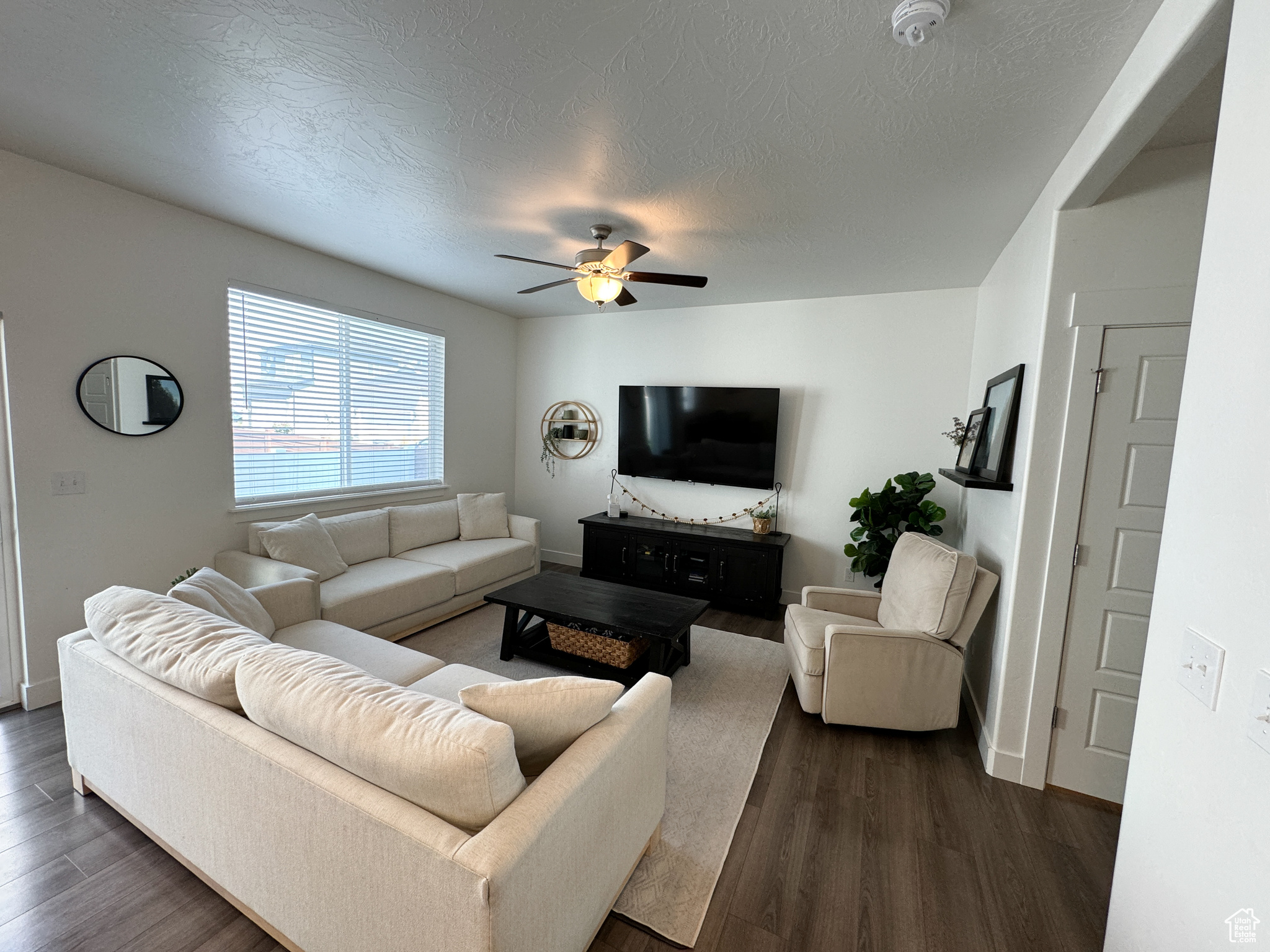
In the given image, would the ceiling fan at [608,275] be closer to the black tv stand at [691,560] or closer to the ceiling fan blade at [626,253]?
the ceiling fan blade at [626,253]

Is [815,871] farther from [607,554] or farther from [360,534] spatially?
[360,534]

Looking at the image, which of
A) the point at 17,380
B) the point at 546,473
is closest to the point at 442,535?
the point at 546,473

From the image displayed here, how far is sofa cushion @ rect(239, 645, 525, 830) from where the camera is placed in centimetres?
110

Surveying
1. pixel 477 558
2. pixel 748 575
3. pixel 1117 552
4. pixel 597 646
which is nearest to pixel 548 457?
pixel 477 558

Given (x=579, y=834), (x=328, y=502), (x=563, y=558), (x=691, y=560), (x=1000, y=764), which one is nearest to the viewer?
(x=579, y=834)

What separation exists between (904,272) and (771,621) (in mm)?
2776

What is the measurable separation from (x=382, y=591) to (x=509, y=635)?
87 centimetres

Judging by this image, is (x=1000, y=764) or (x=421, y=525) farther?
(x=421, y=525)

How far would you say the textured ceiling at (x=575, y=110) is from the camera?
146cm

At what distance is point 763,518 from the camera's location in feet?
14.5

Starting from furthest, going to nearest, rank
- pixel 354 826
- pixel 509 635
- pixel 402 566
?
pixel 402 566
pixel 509 635
pixel 354 826

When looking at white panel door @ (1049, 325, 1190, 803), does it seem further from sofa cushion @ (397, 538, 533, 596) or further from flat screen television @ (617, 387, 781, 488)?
sofa cushion @ (397, 538, 533, 596)

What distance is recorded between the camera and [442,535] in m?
4.37

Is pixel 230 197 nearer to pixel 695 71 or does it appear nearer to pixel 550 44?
pixel 550 44
